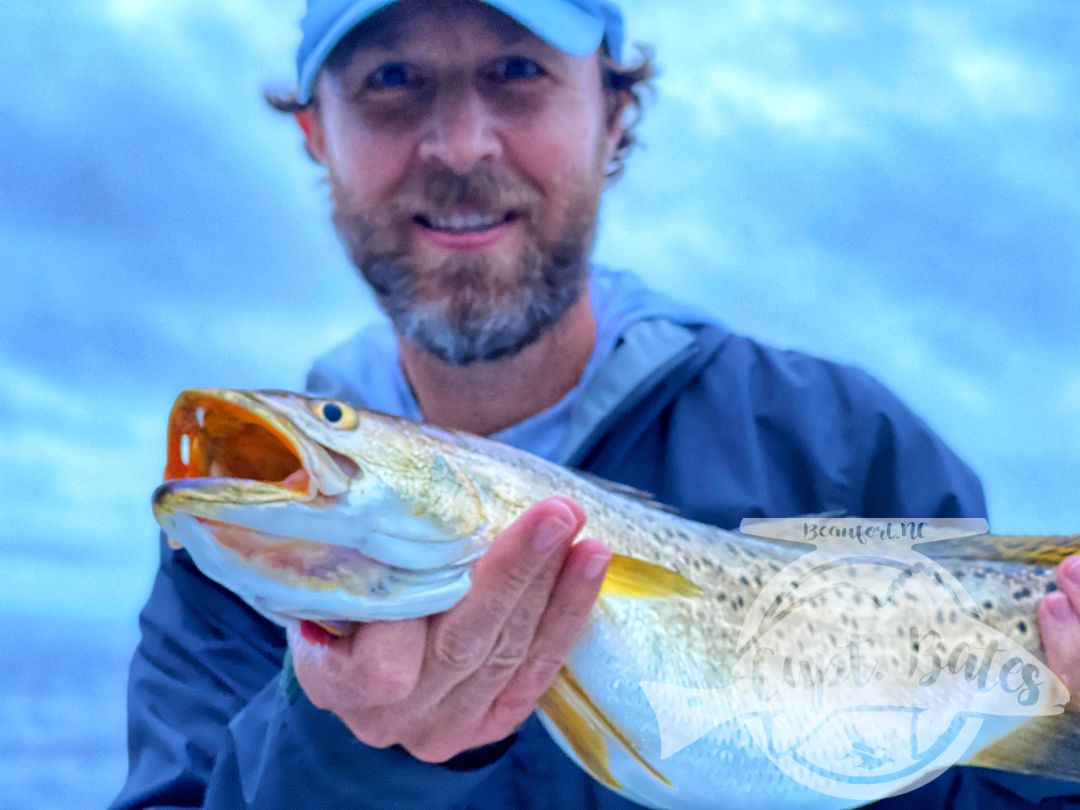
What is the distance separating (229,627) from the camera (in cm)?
355

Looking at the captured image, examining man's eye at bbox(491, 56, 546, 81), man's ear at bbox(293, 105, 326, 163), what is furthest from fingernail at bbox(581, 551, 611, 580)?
man's ear at bbox(293, 105, 326, 163)

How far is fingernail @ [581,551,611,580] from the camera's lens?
2.07 metres

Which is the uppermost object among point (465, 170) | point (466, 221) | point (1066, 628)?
point (465, 170)

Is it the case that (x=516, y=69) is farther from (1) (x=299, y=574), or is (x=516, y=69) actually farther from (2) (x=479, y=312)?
(1) (x=299, y=574)

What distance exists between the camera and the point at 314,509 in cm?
187

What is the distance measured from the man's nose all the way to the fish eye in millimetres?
1683

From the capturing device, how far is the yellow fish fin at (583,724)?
7.63ft

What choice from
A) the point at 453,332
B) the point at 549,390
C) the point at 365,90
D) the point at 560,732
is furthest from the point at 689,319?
the point at 560,732

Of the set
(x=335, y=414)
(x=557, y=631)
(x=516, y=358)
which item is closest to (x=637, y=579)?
(x=557, y=631)

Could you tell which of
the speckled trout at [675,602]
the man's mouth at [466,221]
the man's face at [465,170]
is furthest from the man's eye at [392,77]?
the speckled trout at [675,602]

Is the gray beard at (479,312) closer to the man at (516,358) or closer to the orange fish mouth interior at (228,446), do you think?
the man at (516,358)

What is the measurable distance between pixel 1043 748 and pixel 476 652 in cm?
149

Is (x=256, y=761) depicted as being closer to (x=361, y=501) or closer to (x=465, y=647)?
(x=465, y=647)

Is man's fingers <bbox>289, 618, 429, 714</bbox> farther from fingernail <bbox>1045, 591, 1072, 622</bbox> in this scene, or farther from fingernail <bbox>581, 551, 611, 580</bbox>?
fingernail <bbox>1045, 591, 1072, 622</bbox>
